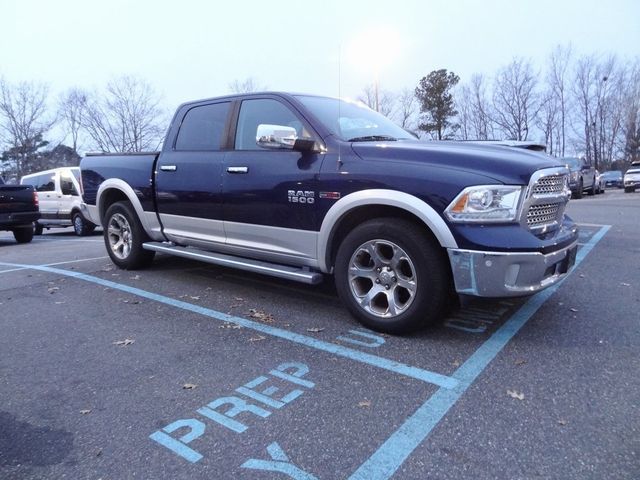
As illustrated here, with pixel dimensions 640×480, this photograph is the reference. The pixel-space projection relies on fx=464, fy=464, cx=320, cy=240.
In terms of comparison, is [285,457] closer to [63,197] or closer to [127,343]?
[127,343]

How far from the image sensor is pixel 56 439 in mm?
2377

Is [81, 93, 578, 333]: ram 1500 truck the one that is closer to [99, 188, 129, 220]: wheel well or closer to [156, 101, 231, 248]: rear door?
[156, 101, 231, 248]: rear door

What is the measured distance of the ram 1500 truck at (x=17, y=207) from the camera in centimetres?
1033

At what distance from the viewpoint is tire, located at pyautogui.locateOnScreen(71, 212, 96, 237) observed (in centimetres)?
1302

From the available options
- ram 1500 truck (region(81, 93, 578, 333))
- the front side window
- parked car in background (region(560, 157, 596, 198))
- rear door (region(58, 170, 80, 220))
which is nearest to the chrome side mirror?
ram 1500 truck (region(81, 93, 578, 333))

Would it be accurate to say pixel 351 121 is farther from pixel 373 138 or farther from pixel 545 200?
pixel 545 200

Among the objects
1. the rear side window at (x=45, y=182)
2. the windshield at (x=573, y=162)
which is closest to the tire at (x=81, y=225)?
the rear side window at (x=45, y=182)

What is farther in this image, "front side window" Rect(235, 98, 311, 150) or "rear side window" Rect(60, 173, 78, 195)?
"rear side window" Rect(60, 173, 78, 195)

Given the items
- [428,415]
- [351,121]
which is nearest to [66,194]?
[351,121]

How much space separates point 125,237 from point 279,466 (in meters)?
4.76

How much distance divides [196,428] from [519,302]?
3130 millimetres

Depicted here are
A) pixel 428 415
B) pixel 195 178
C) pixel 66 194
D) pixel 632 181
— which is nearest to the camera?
pixel 428 415

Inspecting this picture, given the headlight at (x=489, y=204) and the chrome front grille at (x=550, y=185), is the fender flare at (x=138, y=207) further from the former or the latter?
the chrome front grille at (x=550, y=185)

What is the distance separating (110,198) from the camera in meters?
6.27
